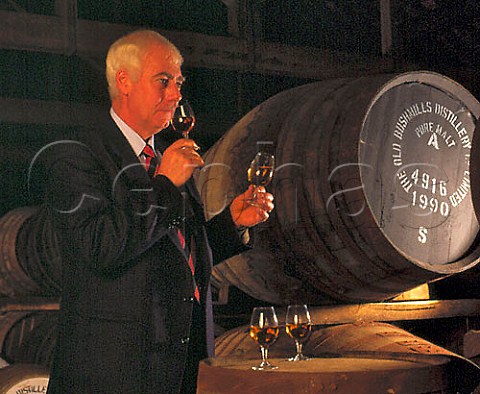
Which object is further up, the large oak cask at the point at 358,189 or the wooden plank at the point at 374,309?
the large oak cask at the point at 358,189

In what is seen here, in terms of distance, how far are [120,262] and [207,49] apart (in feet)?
7.53

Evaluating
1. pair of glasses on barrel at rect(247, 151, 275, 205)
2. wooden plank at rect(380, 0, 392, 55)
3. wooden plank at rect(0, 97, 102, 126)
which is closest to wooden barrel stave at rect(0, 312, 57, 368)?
wooden plank at rect(0, 97, 102, 126)

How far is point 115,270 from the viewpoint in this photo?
2436mm

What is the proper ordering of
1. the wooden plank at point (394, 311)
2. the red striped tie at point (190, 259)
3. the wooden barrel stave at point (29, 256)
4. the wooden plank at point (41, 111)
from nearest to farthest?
the red striped tie at point (190, 259)
the wooden plank at point (394, 311)
the wooden barrel stave at point (29, 256)
the wooden plank at point (41, 111)

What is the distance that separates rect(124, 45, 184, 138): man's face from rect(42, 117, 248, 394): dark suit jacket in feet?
0.36

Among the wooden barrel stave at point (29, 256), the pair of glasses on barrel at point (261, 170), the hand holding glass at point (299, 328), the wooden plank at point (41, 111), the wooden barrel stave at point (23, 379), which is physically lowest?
the wooden barrel stave at point (23, 379)

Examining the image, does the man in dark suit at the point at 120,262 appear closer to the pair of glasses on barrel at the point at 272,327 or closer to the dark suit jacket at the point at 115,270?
the dark suit jacket at the point at 115,270

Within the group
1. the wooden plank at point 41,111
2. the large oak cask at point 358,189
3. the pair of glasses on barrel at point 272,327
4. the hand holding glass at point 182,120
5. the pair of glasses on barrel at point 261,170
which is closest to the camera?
the pair of glasses on barrel at point 272,327

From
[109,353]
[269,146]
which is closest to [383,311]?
[269,146]

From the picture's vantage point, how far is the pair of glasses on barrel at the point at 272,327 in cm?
247

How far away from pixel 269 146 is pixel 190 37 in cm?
132

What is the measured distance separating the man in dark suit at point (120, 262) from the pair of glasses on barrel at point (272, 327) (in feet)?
0.63

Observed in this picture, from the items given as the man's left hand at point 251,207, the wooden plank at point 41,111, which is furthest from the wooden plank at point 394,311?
the wooden plank at point 41,111

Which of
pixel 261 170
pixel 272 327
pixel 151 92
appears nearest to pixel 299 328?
pixel 272 327
